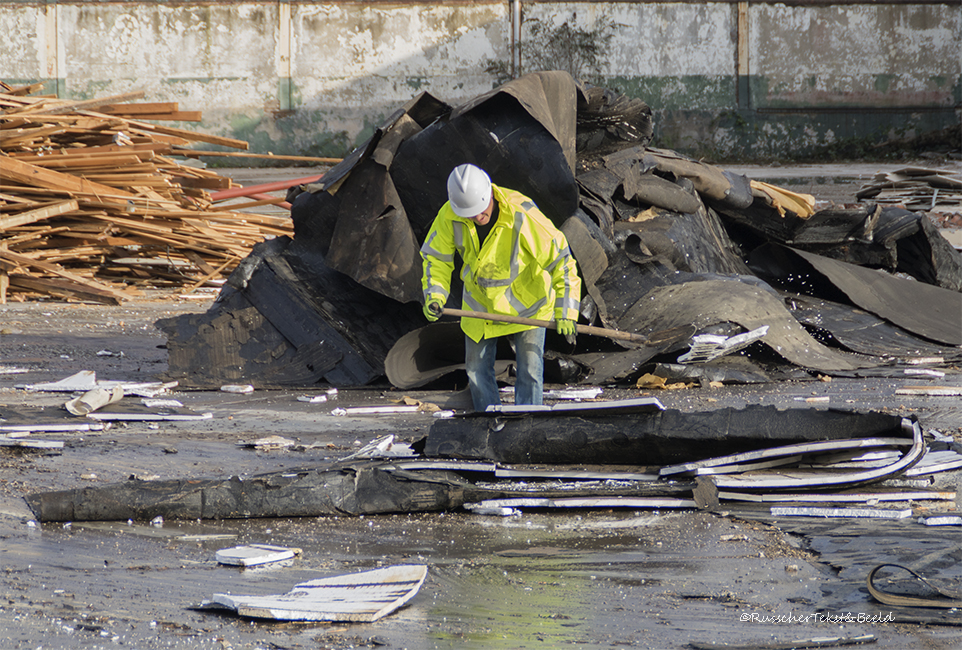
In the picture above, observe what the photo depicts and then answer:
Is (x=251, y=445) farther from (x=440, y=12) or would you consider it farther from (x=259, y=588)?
(x=440, y=12)

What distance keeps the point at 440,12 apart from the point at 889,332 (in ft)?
42.8

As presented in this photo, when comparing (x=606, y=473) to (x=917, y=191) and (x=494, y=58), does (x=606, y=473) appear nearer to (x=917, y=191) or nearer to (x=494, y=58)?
(x=917, y=191)

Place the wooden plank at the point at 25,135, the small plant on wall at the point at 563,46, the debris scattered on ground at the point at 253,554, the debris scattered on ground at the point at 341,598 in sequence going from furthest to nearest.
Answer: the small plant on wall at the point at 563,46, the wooden plank at the point at 25,135, the debris scattered on ground at the point at 253,554, the debris scattered on ground at the point at 341,598

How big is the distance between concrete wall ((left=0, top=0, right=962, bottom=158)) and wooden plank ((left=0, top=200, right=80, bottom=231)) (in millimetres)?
9146

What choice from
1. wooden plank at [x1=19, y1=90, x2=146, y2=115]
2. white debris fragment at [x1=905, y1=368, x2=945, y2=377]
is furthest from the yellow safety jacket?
wooden plank at [x1=19, y1=90, x2=146, y2=115]

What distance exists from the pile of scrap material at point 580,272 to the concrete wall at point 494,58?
1118 cm

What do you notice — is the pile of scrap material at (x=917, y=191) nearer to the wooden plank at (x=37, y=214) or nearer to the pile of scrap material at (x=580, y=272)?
the pile of scrap material at (x=580, y=272)

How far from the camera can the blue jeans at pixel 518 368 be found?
5.21 meters

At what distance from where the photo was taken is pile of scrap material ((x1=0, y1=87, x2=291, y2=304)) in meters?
9.41

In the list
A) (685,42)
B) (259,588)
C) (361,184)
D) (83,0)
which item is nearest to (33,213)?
(361,184)

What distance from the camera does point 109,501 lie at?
3678 millimetres

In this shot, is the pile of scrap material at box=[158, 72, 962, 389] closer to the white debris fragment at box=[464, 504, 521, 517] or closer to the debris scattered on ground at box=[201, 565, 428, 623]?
the white debris fragment at box=[464, 504, 521, 517]

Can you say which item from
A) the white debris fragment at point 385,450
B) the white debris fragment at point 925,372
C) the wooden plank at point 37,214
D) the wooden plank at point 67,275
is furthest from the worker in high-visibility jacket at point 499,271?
the wooden plank at point 37,214

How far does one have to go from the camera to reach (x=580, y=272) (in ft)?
21.0
